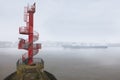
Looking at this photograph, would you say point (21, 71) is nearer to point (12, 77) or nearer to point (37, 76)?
point (37, 76)

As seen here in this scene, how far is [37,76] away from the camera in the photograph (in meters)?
24.1

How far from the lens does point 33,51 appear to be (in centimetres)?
2625

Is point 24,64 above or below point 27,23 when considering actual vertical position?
below

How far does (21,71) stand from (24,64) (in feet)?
5.17

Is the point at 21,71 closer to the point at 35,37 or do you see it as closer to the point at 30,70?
the point at 30,70

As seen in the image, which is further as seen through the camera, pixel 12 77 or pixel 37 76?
pixel 12 77

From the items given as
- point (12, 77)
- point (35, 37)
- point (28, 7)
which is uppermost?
point (28, 7)

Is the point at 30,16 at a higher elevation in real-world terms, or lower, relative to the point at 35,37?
higher

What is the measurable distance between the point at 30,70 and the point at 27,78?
1015 millimetres

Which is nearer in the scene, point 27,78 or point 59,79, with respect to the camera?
point 27,78

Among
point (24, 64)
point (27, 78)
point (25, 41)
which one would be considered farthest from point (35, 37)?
point (27, 78)

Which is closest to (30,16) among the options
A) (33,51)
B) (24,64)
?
(33,51)

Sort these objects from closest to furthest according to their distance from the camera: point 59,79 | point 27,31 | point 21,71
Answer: point 21,71 < point 27,31 < point 59,79

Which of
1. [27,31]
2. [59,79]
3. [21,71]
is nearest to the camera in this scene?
[21,71]
